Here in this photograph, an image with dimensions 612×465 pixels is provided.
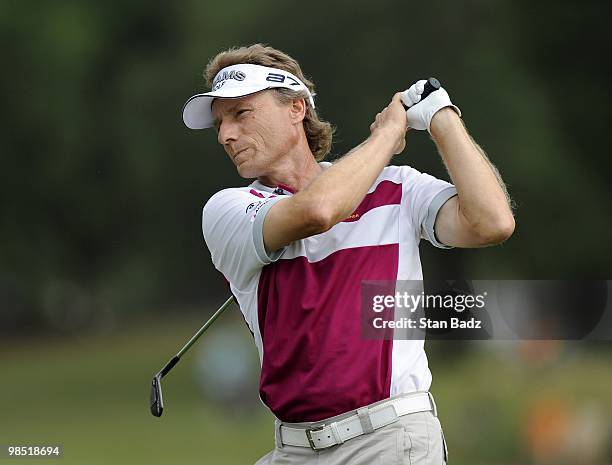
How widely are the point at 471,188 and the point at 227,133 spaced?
64cm

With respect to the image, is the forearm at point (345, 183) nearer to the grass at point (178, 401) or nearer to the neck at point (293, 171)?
the neck at point (293, 171)

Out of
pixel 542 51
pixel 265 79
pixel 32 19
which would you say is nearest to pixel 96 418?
pixel 32 19

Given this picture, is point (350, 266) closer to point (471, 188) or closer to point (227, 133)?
point (471, 188)

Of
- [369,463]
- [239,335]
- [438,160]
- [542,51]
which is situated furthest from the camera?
[542,51]

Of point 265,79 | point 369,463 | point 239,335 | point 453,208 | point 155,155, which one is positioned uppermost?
point 155,155

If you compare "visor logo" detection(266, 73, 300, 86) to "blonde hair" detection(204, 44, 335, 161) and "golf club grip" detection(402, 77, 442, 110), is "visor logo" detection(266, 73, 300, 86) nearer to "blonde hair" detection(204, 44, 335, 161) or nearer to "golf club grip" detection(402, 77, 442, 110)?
"blonde hair" detection(204, 44, 335, 161)

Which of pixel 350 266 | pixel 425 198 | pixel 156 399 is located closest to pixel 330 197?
pixel 350 266

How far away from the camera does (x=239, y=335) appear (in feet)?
18.1

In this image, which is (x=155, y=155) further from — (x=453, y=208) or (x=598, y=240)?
(x=453, y=208)

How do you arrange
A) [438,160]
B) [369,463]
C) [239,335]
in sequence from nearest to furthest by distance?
[369,463] → [438,160] → [239,335]

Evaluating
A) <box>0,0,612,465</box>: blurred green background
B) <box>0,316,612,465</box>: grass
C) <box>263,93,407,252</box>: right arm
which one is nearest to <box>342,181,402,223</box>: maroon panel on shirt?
<box>263,93,407,252</box>: right arm

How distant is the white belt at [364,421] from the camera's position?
88.3 inches

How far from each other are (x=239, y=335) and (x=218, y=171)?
0.83m

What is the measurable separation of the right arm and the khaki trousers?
434 millimetres
